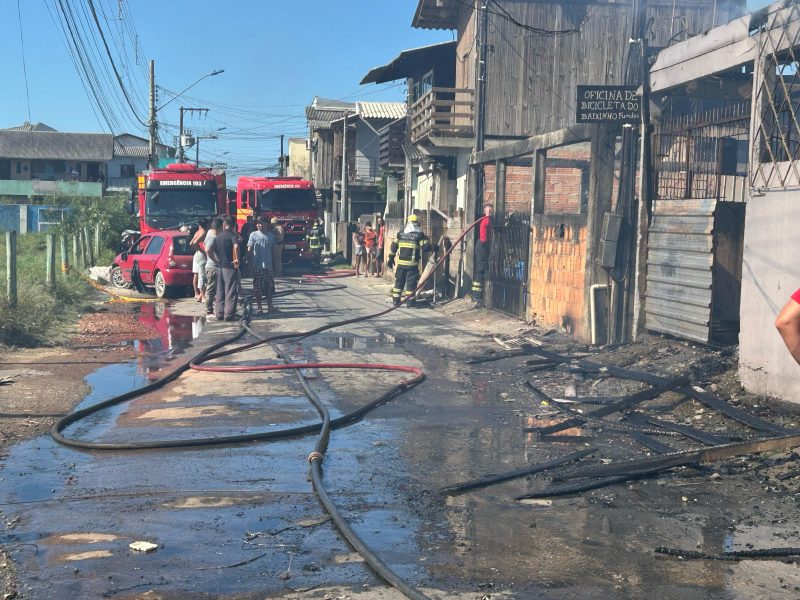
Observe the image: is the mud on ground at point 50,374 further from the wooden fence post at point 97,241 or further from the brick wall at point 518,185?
the wooden fence post at point 97,241

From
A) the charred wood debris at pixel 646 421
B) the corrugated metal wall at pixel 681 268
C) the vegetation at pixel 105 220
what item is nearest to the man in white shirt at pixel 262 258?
the charred wood debris at pixel 646 421

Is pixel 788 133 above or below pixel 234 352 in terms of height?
above

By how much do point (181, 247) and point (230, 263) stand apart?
4.57m

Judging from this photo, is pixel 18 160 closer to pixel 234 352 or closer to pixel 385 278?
pixel 385 278

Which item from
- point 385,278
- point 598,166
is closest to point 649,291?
point 598,166

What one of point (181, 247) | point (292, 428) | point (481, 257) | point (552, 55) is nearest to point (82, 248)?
point (181, 247)

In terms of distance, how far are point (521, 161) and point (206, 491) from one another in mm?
15333

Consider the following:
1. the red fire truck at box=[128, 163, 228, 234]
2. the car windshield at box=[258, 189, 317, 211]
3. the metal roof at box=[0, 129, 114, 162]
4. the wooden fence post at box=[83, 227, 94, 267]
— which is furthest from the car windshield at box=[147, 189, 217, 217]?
the metal roof at box=[0, 129, 114, 162]

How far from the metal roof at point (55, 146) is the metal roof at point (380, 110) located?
128 ft

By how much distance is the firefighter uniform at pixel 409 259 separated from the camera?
61.1ft

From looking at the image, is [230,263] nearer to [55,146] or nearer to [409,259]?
[409,259]

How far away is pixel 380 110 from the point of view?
4512cm

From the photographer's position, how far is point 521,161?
20000 millimetres

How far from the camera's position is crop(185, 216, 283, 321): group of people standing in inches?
630
